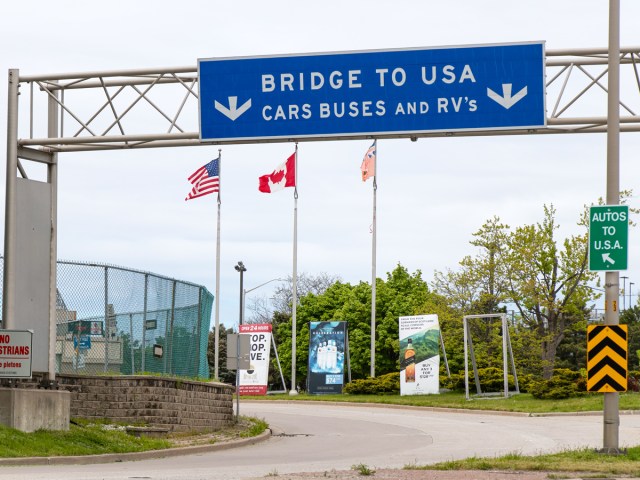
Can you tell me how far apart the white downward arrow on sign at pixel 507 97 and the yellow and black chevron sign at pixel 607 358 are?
4745mm

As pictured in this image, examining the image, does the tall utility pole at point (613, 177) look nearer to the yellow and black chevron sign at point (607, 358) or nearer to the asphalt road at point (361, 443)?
the yellow and black chevron sign at point (607, 358)

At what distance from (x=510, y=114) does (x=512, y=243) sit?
3320cm

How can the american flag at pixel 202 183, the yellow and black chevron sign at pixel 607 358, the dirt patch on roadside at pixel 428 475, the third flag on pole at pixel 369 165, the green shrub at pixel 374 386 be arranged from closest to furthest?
the dirt patch on roadside at pixel 428 475, the yellow and black chevron sign at pixel 607 358, the american flag at pixel 202 183, the green shrub at pixel 374 386, the third flag on pole at pixel 369 165

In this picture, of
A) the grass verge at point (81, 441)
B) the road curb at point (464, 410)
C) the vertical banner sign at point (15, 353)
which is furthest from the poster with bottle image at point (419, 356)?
the vertical banner sign at point (15, 353)

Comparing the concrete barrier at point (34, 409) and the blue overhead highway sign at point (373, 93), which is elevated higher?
the blue overhead highway sign at point (373, 93)

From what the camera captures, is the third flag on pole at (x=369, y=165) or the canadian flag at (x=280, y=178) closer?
the canadian flag at (x=280, y=178)

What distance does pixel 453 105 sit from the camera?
66.1 ft

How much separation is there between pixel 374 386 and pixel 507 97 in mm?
29795

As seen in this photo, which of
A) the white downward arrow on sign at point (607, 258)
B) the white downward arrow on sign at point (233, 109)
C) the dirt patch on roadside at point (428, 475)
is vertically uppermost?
the white downward arrow on sign at point (233, 109)

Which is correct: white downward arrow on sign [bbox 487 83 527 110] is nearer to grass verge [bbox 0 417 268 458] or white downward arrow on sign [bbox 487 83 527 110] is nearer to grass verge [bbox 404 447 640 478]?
grass verge [bbox 404 447 640 478]

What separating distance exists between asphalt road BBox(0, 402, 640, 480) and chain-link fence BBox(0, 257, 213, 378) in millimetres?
3051

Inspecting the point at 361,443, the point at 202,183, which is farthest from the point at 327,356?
the point at 361,443

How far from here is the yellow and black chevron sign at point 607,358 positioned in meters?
17.0

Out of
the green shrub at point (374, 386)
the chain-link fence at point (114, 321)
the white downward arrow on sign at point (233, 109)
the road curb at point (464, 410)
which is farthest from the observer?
the green shrub at point (374, 386)
